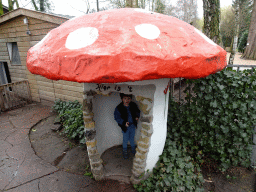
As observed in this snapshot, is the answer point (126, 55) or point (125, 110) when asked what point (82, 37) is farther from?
point (125, 110)

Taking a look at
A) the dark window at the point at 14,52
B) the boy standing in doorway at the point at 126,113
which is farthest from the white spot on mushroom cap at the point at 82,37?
the dark window at the point at 14,52

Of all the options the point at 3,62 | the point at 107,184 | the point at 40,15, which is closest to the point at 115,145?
the point at 107,184

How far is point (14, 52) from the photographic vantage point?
24.2 feet

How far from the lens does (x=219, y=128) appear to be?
2.87 m

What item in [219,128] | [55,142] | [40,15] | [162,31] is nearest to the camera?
[162,31]

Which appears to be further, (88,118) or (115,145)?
(115,145)

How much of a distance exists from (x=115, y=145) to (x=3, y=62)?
829 centimetres

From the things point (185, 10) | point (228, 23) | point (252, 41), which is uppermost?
point (185, 10)

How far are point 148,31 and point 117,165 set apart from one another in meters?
2.72

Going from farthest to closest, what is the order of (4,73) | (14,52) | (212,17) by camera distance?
(4,73)
(14,52)
(212,17)

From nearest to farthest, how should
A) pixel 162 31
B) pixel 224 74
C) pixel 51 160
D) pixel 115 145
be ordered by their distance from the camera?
pixel 162 31 < pixel 224 74 < pixel 51 160 < pixel 115 145

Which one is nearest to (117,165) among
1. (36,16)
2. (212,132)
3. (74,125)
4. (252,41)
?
(74,125)

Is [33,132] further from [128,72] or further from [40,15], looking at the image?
[128,72]

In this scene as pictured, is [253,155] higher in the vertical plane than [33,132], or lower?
higher
